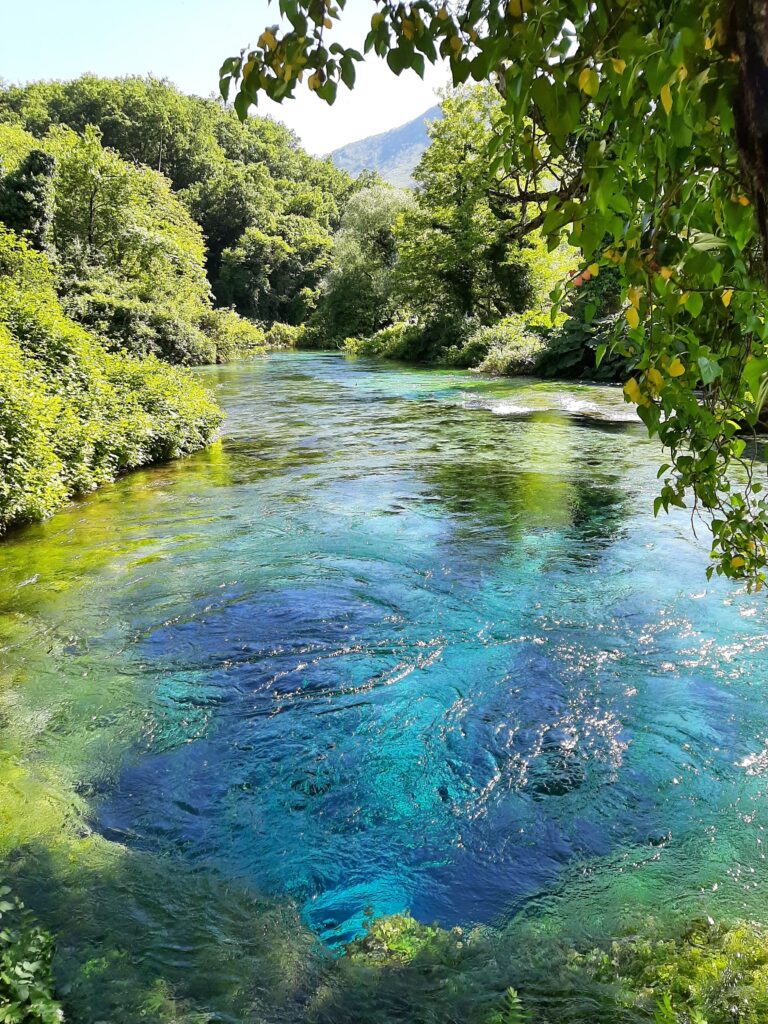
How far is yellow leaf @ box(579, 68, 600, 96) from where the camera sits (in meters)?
1.44

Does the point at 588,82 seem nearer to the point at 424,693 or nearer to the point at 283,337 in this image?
the point at 424,693

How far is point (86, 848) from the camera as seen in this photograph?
397 cm

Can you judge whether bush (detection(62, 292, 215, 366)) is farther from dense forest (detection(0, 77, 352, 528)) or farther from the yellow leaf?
the yellow leaf

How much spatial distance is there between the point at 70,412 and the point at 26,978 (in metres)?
9.79

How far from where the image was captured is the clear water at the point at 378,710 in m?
3.87

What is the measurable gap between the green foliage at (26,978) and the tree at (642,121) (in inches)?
118

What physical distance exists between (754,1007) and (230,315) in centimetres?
4875

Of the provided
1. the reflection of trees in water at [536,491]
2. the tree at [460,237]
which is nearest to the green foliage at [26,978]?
the reflection of trees in water at [536,491]

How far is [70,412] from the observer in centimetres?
1127

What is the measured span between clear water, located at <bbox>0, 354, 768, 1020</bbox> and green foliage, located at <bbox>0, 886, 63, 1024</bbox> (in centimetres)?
22

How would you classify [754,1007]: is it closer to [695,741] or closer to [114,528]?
[695,741]

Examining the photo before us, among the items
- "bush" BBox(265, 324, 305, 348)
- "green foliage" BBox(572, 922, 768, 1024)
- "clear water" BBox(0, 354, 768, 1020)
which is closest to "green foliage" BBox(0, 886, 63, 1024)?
"clear water" BBox(0, 354, 768, 1020)

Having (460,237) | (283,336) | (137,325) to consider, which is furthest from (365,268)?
(137,325)

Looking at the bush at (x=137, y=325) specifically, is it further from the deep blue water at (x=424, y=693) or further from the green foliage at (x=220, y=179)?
the deep blue water at (x=424, y=693)
